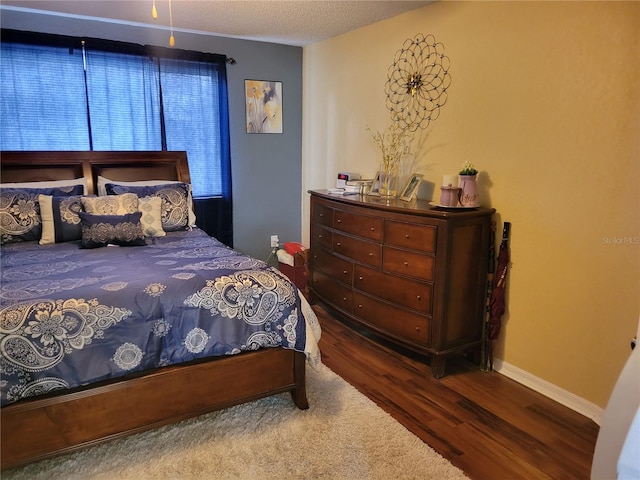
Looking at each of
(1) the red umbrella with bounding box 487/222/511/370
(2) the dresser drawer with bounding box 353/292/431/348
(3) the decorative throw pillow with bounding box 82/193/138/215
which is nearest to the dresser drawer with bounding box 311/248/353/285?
(2) the dresser drawer with bounding box 353/292/431/348

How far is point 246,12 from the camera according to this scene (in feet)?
11.0

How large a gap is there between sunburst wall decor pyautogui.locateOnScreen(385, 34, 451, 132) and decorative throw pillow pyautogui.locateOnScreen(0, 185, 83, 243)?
263 cm

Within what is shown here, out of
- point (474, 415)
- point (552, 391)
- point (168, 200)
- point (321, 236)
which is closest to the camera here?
point (474, 415)

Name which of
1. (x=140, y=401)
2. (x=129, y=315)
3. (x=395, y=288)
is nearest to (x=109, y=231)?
(x=129, y=315)

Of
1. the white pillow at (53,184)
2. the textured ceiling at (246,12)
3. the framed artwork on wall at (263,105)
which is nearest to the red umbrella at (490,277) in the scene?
the textured ceiling at (246,12)

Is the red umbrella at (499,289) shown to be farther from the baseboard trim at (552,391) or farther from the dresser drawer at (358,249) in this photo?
the dresser drawer at (358,249)

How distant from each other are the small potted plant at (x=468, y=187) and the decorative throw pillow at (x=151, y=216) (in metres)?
2.05

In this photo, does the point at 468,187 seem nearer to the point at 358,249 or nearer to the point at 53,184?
the point at 358,249

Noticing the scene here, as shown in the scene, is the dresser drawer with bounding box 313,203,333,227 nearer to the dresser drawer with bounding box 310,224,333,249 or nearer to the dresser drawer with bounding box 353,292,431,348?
the dresser drawer with bounding box 310,224,333,249

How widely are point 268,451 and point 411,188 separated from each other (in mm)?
1973

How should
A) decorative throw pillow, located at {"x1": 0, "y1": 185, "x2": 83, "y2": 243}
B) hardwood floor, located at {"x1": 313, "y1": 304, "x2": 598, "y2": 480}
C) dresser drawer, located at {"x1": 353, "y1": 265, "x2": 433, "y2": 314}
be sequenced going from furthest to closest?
decorative throw pillow, located at {"x1": 0, "y1": 185, "x2": 83, "y2": 243} < dresser drawer, located at {"x1": 353, "y1": 265, "x2": 433, "y2": 314} < hardwood floor, located at {"x1": 313, "y1": 304, "x2": 598, "y2": 480}

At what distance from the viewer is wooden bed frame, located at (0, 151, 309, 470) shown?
5.85 ft

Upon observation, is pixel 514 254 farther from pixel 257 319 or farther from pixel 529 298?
pixel 257 319

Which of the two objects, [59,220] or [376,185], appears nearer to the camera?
[59,220]
